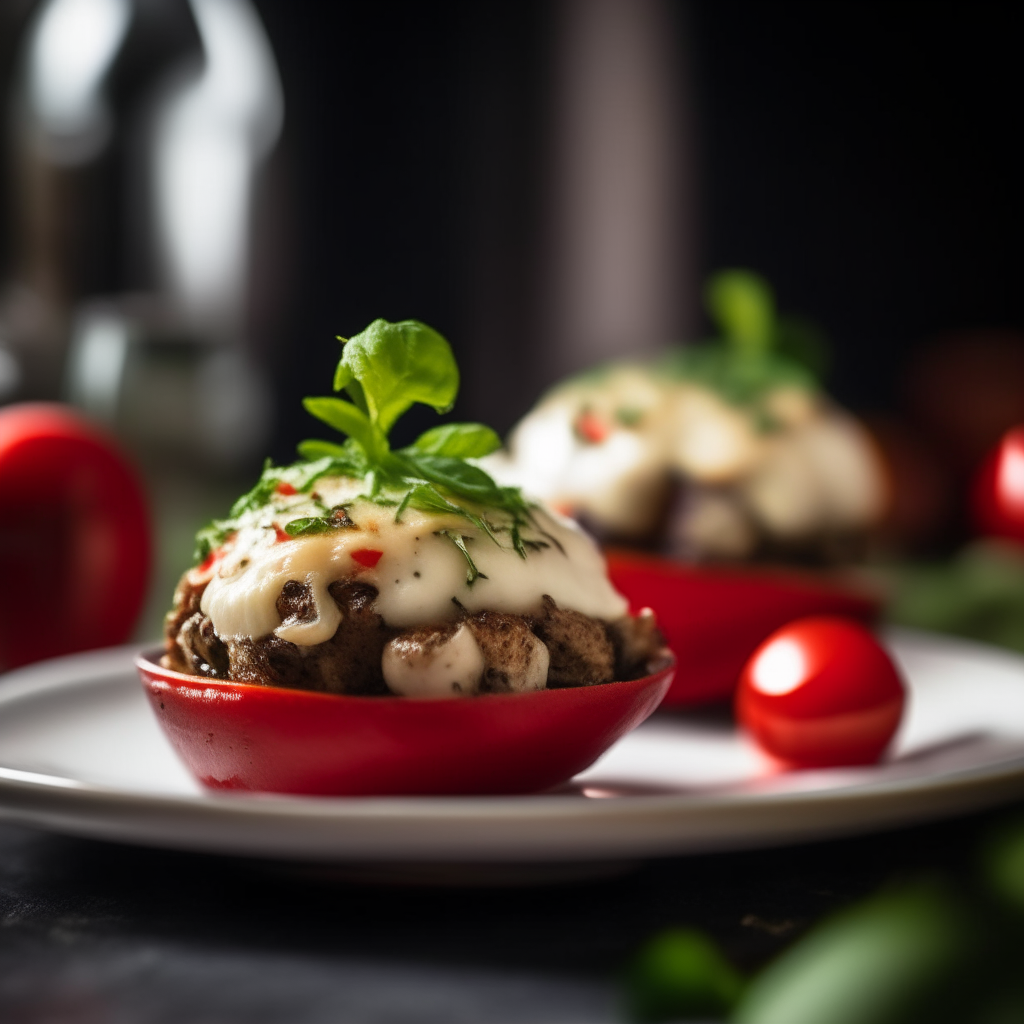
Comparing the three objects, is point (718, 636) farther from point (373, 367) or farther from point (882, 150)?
point (882, 150)

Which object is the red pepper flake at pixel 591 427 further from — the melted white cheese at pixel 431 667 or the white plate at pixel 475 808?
the melted white cheese at pixel 431 667

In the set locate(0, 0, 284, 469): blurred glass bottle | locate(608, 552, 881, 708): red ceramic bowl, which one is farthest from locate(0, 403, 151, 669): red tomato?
locate(0, 0, 284, 469): blurred glass bottle

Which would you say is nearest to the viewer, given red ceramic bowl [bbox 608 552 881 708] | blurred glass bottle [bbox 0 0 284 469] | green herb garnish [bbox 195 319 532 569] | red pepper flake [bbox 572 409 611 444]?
green herb garnish [bbox 195 319 532 569]

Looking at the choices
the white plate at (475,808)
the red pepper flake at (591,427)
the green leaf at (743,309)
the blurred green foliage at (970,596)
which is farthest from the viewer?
the blurred green foliage at (970,596)

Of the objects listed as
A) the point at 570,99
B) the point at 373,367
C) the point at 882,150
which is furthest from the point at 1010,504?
the point at 570,99

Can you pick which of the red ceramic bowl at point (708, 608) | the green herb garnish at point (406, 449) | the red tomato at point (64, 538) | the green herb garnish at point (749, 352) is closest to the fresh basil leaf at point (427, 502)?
the green herb garnish at point (406, 449)

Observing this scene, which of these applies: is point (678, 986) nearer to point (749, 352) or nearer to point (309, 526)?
point (309, 526)

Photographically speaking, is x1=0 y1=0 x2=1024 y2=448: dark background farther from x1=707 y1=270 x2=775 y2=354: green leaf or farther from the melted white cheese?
the melted white cheese
